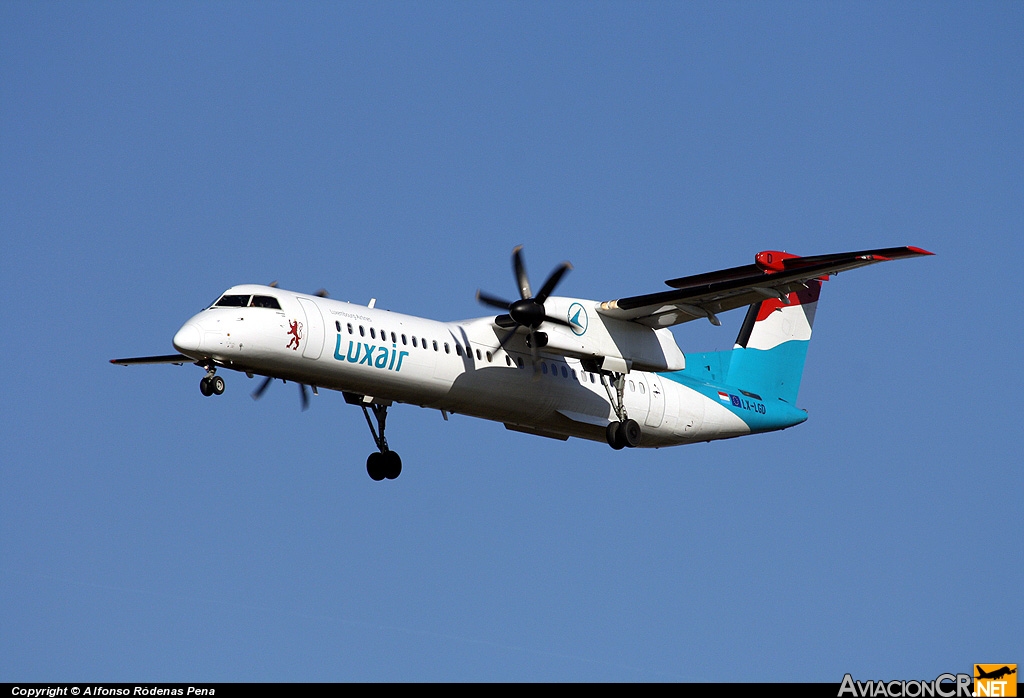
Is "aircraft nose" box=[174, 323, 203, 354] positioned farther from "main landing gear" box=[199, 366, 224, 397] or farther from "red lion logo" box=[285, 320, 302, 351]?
"red lion logo" box=[285, 320, 302, 351]

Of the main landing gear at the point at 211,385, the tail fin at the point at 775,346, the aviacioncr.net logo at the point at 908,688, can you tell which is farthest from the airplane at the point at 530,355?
the aviacioncr.net logo at the point at 908,688

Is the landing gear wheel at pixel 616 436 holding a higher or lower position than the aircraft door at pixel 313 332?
lower

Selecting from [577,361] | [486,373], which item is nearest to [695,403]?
[577,361]

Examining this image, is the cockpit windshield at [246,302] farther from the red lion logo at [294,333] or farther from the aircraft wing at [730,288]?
the aircraft wing at [730,288]

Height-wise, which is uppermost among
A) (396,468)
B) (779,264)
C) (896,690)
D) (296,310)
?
(779,264)

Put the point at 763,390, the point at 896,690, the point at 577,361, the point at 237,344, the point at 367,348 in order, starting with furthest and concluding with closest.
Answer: the point at 763,390, the point at 577,361, the point at 367,348, the point at 237,344, the point at 896,690

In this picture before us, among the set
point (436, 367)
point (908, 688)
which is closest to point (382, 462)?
point (436, 367)

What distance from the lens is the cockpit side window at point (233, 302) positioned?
2167 cm

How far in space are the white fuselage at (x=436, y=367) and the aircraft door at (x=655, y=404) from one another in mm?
28

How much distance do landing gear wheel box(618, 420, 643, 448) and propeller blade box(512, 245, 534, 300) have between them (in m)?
3.31

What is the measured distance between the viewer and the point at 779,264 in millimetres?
24016

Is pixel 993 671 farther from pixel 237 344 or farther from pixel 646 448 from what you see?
pixel 237 344

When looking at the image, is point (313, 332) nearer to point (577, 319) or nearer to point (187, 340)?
point (187, 340)

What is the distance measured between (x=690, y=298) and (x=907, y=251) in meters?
4.40
